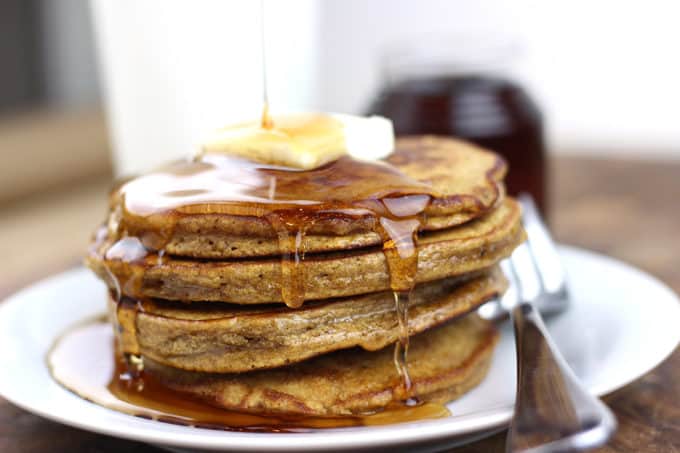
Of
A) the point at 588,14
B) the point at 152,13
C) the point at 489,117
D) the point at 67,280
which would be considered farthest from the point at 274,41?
the point at 588,14

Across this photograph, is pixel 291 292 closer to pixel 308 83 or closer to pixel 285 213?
pixel 285 213

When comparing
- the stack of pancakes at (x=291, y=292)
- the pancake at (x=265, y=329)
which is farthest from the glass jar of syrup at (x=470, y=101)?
the pancake at (x=265, y=329)

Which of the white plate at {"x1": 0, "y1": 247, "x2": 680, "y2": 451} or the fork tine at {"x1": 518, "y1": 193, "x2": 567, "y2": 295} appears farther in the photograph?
the fork tine at {"x1": 518, "y1": 193, "x2": 567, "y2": 295}

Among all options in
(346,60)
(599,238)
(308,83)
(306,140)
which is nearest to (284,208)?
(306,140)

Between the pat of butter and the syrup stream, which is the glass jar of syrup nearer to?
the pat of butter

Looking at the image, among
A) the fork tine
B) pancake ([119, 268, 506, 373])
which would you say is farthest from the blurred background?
pancake ([119, 268, 506, 373])

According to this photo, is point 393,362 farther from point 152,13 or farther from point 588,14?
point 588,14
